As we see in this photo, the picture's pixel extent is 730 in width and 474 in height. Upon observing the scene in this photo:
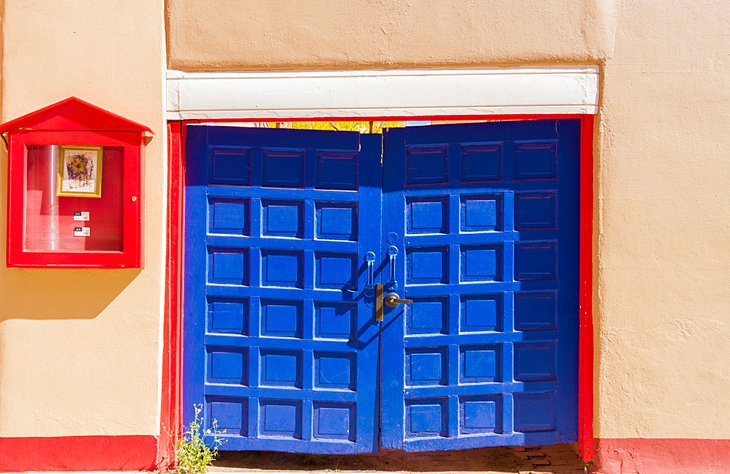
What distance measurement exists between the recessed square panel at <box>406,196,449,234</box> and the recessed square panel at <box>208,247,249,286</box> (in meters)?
1.13

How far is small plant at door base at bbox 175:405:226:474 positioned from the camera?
15.0 ft

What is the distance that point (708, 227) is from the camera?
4.54 m

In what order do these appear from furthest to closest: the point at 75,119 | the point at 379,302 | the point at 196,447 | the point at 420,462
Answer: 1. the point at 420,462
2. the point at 379,302
3. the point at 196,447
4. the point at 75,119

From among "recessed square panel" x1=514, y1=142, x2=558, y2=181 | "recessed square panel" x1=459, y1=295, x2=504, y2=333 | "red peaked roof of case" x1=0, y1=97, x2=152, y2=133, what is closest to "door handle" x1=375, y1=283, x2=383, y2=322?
"recessed square panel" x1=459, y1=295, x2=504, y2=333

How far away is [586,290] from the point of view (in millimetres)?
4664

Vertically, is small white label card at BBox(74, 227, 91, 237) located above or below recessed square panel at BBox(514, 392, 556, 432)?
above

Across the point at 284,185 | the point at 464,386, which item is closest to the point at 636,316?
the point at 464,386

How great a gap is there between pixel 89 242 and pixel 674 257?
372 centimetres

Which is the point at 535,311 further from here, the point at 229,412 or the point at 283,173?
Result: the point at 229,412

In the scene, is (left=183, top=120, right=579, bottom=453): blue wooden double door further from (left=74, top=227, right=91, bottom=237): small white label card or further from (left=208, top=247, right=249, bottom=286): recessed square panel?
(left=74, top=227, right=91, bottom=237): small white label card

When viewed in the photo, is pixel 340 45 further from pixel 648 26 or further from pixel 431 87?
pixel 648 26

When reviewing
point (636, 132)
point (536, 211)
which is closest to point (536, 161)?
point (536, 211)

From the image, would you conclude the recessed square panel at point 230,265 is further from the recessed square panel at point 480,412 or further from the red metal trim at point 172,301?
the recessed square panel at point 480,412

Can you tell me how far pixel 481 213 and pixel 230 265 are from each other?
1714 mm
